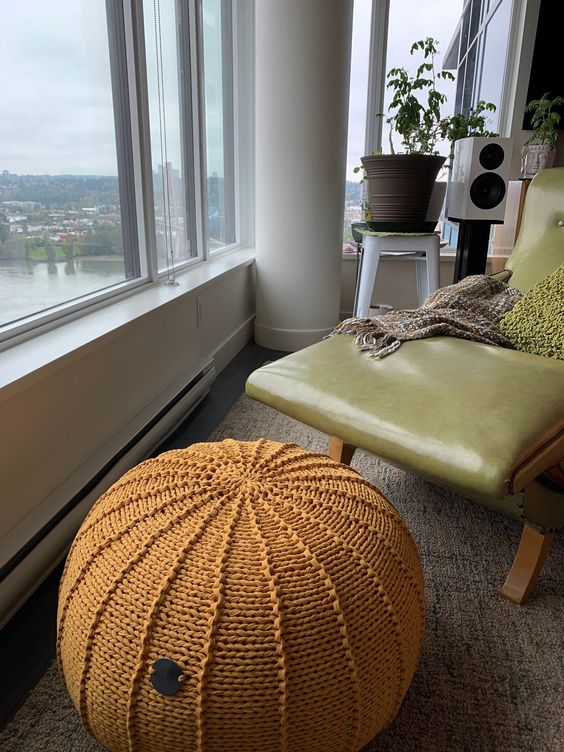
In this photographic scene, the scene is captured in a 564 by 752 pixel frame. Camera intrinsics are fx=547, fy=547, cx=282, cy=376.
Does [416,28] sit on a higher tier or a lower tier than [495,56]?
higher

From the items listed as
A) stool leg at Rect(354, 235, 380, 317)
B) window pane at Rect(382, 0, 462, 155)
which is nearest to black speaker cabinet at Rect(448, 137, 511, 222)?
stool leg at Rect(354, 235, 380, 317)

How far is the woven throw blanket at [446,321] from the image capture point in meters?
1.49

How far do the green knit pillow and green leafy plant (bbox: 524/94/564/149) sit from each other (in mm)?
1690

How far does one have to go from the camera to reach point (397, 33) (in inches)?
126

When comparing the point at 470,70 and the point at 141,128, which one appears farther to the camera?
the point at 470,70

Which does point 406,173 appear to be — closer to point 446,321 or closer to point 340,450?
point 446,321

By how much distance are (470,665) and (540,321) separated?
0.92 m

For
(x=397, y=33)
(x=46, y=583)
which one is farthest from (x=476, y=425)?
(x=397, y=33)

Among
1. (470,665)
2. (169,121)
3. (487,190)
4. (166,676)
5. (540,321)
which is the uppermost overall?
(169,121)

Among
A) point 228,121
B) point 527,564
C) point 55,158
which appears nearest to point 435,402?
point 527,564

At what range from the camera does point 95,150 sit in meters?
1.69

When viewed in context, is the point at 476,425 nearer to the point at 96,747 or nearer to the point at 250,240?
the point at 96,747

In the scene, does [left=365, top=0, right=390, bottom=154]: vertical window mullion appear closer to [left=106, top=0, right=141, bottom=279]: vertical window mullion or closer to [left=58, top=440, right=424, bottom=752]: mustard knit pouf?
[left=106, top=0, right=141, bottom=279]: vertical window mullion

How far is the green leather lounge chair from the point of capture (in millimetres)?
988
